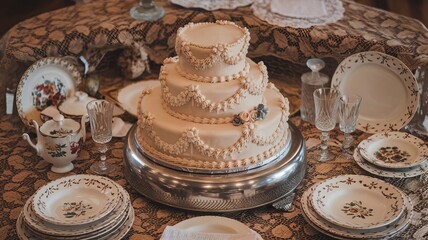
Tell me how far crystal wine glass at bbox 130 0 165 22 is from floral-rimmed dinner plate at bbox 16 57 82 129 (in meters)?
0.38

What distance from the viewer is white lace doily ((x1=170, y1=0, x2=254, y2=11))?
282 cm

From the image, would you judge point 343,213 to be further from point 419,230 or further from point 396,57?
point 396,57

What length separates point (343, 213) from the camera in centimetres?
196

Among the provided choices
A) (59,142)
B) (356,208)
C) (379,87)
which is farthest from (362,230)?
(59,142)

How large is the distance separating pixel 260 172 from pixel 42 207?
631 mm

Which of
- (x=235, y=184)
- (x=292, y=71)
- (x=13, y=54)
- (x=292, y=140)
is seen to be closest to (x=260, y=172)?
(x=235, y=184)

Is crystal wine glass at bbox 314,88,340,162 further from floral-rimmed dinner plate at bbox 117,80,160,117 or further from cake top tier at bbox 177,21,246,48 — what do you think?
floral-rimmed dinner plate at bbox 117,80,160,117

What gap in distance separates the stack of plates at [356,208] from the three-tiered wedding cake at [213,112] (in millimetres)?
200

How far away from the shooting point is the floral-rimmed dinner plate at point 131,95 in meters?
2.57

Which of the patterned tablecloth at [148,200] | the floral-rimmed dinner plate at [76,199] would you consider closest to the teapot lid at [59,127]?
the patterned tablecloth at [148,200]

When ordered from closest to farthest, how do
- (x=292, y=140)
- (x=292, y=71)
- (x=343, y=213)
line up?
1. (x=343, y=213)
2. (x=292, y=140)
3. (x=292, y=71)

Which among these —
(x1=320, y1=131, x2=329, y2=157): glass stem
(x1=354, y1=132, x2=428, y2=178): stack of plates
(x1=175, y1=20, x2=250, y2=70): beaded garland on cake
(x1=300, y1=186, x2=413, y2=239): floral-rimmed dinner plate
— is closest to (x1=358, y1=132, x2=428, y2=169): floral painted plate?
(x1=354, y1=132, x2=428, y2=178): stack of plates

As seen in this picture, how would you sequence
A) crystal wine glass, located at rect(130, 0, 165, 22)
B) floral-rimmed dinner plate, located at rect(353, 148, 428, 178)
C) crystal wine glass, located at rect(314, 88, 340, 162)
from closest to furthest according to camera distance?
floral-rimmed dinner plate, located at rect(353, 148, 428, 178)
crystal wine glass, located at rect(314, 88, 340, 162)
crystal wine glass, located at rect(130, 0, 165, 22)

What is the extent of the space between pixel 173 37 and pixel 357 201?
1.12m
